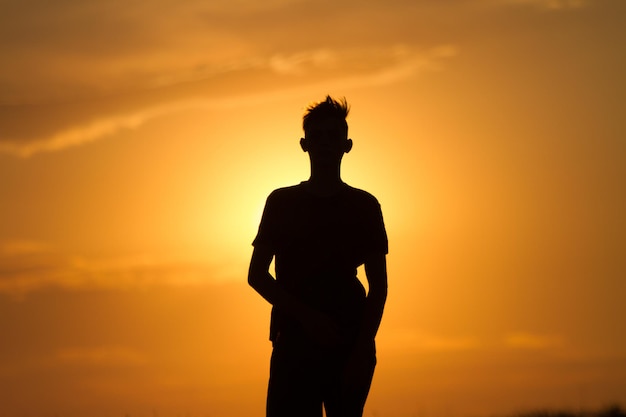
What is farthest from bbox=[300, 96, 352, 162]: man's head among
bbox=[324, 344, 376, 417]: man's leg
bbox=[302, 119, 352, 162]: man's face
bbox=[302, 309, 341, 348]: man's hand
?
bbox=[324, 344, 376, 417]: man's leg

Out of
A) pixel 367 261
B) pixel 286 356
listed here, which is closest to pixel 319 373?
pixel 286 356

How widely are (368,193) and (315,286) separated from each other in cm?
73

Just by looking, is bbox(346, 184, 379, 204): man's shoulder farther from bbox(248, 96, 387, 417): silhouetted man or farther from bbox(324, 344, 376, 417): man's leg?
bbox(324, 344, 376, 417): man's leg

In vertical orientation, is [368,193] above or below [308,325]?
above

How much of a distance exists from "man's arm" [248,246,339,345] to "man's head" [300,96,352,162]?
88cm

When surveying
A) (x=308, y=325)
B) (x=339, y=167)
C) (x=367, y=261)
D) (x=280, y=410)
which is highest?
(x=339, y=167)

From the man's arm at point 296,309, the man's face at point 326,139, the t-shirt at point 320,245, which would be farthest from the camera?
the man's face at point 326,139

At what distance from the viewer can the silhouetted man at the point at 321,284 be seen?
285 inches

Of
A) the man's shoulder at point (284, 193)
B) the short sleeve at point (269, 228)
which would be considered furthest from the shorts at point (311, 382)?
the man's shoulder at point (284, 193)

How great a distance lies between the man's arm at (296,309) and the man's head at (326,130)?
877 millimetres

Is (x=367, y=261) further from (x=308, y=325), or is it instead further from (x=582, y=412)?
(x=582, y=412)

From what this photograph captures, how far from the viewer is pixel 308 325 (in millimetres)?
7188

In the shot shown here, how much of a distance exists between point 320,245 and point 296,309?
1.49 feet

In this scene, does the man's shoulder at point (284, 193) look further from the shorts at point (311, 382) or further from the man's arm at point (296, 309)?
the shorts at point (311, 382)
